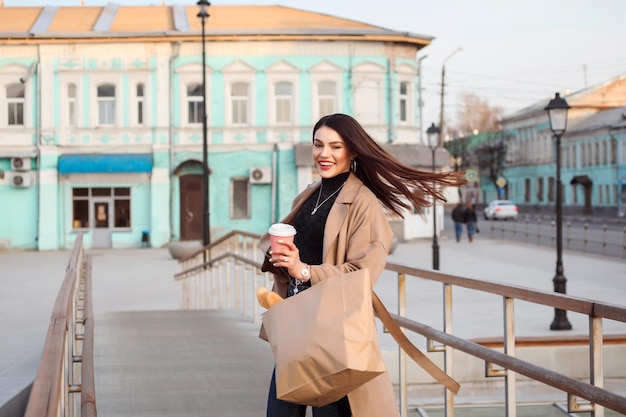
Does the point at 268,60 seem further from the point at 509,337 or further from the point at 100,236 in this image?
the point at 509,337

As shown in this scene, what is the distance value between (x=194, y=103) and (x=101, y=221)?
18.8 feet

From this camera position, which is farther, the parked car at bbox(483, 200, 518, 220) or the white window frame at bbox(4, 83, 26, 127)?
the parked car at bbox(483, 200, 518, 220)

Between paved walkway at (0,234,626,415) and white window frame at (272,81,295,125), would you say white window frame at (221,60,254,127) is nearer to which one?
white window frame at (272,81,295,125)

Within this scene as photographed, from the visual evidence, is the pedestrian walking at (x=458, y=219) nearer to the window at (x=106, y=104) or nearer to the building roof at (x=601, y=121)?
the window at (x=106, y=104)

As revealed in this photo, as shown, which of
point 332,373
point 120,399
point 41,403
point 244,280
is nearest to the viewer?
point 41,403

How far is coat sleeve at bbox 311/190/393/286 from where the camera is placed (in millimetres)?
4195

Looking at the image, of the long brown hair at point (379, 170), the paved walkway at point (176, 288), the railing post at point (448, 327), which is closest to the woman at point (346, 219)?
the long brown hair at point (379, 170)

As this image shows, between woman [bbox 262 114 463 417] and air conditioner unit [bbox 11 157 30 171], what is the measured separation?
115ft

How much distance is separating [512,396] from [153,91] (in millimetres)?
34803

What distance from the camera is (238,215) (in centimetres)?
3922

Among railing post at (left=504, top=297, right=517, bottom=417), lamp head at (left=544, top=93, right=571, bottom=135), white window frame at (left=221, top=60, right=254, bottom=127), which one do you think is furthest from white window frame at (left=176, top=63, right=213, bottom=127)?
railing post at (left=504, top=297, right=517, bottom=417)

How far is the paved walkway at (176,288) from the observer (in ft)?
40.3

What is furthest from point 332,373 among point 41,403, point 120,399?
point 120,399

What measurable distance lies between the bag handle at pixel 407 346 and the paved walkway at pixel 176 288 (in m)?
3.32
